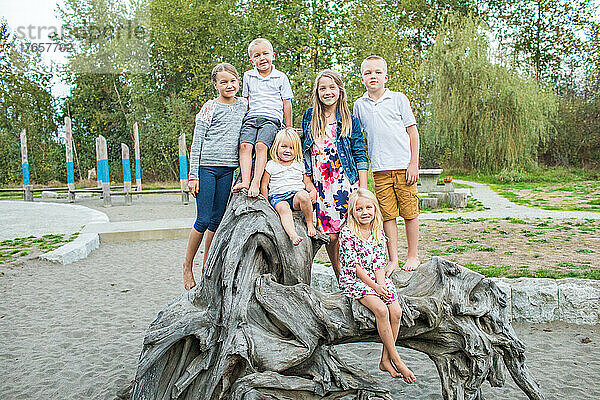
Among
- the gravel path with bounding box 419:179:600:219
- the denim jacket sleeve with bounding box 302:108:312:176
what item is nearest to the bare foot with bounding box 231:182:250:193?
the denim jacket sleeve with bounding box 302:108:312:176

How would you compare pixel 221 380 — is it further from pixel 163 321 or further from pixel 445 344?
pixel 445 344

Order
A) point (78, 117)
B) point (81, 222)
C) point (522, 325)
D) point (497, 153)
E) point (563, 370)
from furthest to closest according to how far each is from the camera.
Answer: point (78, 117)
point (497, 153)
point (81, 222)
point (522, 325)
point (563, 370)

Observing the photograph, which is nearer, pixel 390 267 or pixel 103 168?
pixel 390 267

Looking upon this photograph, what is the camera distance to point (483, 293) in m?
3.09

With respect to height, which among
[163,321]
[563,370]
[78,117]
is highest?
[78,117]

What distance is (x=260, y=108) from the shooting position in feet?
11.3

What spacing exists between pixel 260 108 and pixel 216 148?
0.41 m

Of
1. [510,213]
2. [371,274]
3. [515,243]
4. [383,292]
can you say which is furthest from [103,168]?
A: [383,292]

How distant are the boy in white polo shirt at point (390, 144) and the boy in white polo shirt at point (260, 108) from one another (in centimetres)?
59

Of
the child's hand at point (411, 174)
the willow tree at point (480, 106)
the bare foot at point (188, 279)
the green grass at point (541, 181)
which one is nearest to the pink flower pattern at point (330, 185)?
the child's hand at point (411, 174)

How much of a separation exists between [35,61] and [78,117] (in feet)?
15.6

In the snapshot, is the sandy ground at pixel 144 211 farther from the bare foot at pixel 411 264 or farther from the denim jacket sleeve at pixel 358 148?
the denim jacket sleeve at pixel 358 148

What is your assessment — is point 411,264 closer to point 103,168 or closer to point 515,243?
point 515,243

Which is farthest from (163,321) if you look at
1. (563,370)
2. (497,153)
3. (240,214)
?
(497,153)
